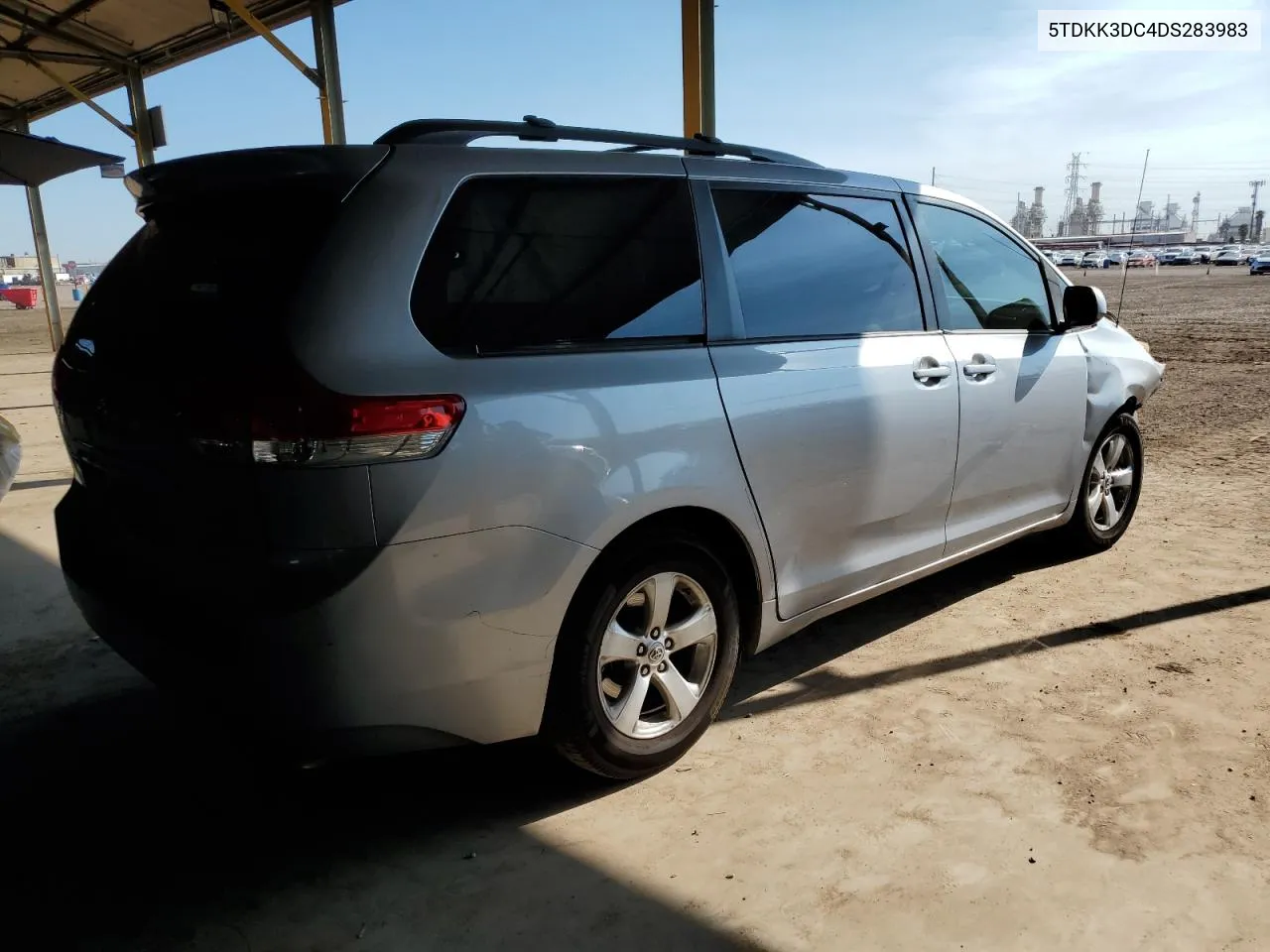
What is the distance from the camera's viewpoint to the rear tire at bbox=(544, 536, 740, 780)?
2.37 m

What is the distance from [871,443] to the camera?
305 cm

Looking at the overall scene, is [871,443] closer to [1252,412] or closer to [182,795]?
[182,795]

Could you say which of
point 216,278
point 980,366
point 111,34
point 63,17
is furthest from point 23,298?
point 980,366

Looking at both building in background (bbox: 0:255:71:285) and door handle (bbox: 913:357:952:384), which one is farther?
building in background (bbox: 0:255:71:285)

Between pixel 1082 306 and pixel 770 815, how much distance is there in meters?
2.83

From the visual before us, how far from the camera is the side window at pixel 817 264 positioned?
2.81m

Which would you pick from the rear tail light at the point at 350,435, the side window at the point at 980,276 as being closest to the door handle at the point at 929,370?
the side window at the point at 980,276

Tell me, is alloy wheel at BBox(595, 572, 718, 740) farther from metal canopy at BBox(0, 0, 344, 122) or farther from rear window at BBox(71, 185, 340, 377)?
metal canopy at BBox(0, 0, 344, 122)

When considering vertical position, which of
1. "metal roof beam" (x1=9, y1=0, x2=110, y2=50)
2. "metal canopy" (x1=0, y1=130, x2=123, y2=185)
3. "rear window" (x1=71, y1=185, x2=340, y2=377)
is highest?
"metal roof beam" (x1=9, y1=0, x2=110, y2=50)

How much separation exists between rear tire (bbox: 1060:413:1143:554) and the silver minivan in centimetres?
160

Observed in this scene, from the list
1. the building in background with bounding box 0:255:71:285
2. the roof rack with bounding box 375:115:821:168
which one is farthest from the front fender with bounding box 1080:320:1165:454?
the building in background with bounding box 0:255:71:285

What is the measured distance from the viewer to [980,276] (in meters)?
3.83

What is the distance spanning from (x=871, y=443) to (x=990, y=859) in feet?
4.35

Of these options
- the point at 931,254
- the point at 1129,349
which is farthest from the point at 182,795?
the point at 1129,349
